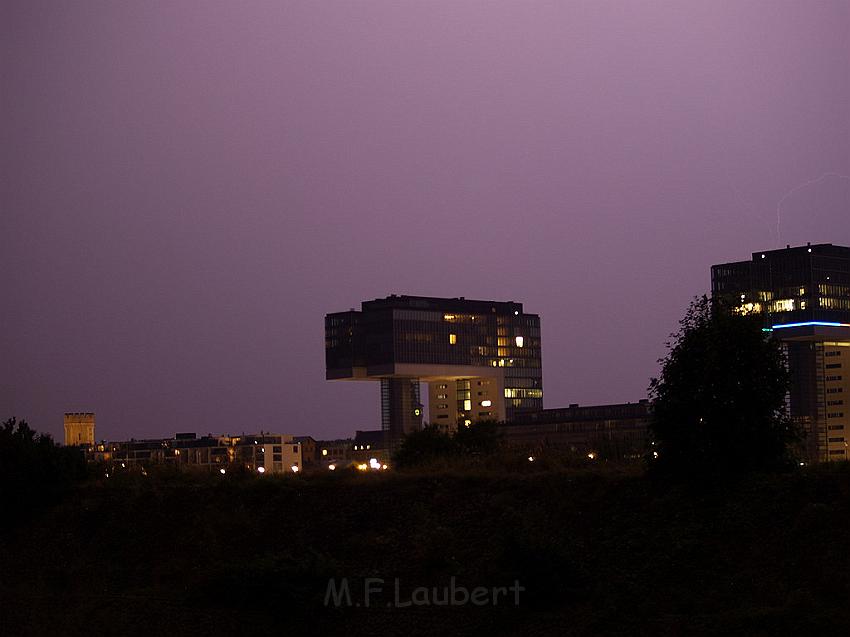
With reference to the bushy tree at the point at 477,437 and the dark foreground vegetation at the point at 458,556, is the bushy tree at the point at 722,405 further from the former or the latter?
the bushy tree at the point at 477,437

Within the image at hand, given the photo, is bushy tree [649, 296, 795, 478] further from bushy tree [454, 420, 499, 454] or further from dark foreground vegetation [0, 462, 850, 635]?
bushy tree [454, 420, 499, 454]

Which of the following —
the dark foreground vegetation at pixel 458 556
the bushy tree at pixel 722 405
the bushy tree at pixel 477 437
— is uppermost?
the bushy tree at pixel 722 405

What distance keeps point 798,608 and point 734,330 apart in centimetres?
789

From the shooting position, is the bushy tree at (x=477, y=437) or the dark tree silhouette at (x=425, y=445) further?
the bushy tree at (x=477, y=437)

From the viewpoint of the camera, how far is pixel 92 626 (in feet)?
69.6

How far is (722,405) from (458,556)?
607cm

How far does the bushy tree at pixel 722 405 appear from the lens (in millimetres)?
23875

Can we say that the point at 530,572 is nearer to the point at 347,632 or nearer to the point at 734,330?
the point at 347,632

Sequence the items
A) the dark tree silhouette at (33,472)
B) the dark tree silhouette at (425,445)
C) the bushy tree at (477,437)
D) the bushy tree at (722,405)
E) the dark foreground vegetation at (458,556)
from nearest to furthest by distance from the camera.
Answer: the dark foreground vegetation at (458,556) → the bushy tree at (722,405) → the dark tree silhouette at (33,472) → the dark tree silhouette at (425,445) → the bushy tree at (477,437)

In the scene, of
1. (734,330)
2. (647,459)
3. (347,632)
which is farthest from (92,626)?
(734,330)

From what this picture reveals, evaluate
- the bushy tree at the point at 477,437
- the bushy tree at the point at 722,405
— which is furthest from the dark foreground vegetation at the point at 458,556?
the bushy tree at the point at 477,437

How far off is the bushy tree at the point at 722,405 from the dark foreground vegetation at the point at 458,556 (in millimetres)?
668

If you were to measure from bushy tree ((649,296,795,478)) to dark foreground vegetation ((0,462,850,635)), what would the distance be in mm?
668

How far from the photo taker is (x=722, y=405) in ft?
78.7
